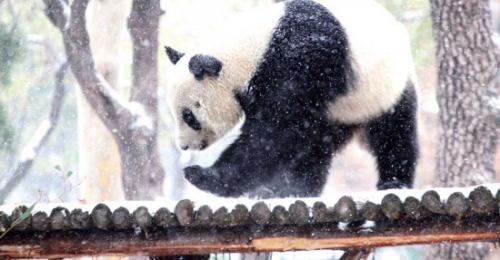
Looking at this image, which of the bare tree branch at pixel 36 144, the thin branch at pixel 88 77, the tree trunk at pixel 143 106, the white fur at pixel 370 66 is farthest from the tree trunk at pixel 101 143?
the white fur at pixel 370 66

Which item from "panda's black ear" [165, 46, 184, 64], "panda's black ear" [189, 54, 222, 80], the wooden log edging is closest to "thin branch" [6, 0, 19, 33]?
"panda's black ear" [165, 46, 184, 64]

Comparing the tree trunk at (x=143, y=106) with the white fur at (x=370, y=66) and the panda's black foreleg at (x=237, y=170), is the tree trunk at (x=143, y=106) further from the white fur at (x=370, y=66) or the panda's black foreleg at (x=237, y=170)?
the white fur at (x=370, y=66)

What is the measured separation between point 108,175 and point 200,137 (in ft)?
7.24

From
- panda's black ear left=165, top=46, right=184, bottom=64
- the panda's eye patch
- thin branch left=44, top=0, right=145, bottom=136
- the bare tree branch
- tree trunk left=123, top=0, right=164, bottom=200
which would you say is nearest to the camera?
the panda's eye patch

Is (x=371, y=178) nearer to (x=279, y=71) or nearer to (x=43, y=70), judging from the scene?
(x=43, y=70)

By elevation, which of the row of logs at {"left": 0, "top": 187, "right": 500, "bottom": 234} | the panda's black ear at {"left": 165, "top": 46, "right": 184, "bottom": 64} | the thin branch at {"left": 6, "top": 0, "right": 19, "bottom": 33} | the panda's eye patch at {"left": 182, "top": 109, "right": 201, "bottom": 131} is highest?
the thin branch at {"left": 6, "top": 0, "right": 19, "bottom": 33}

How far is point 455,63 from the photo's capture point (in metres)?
4.23

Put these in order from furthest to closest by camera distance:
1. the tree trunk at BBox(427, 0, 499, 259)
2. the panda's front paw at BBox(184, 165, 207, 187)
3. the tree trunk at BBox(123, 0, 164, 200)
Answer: the tree trunk at BBox(123, 0, 164, 200), the tree trunk at BBox(427, 0, 499, 259), the panda's front paw at BBox(184, 165, 207, 187)

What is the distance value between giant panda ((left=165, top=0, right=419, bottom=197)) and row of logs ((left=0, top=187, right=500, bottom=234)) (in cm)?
103

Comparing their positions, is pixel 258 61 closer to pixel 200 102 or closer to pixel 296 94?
pixel 296 94

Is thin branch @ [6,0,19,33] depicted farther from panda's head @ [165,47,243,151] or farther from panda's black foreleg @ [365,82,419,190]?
panda's black foreleg @ [365,82,419,190]

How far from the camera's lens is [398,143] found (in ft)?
10.1

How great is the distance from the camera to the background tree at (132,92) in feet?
15.2

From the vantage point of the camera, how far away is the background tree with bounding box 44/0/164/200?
4629mm
